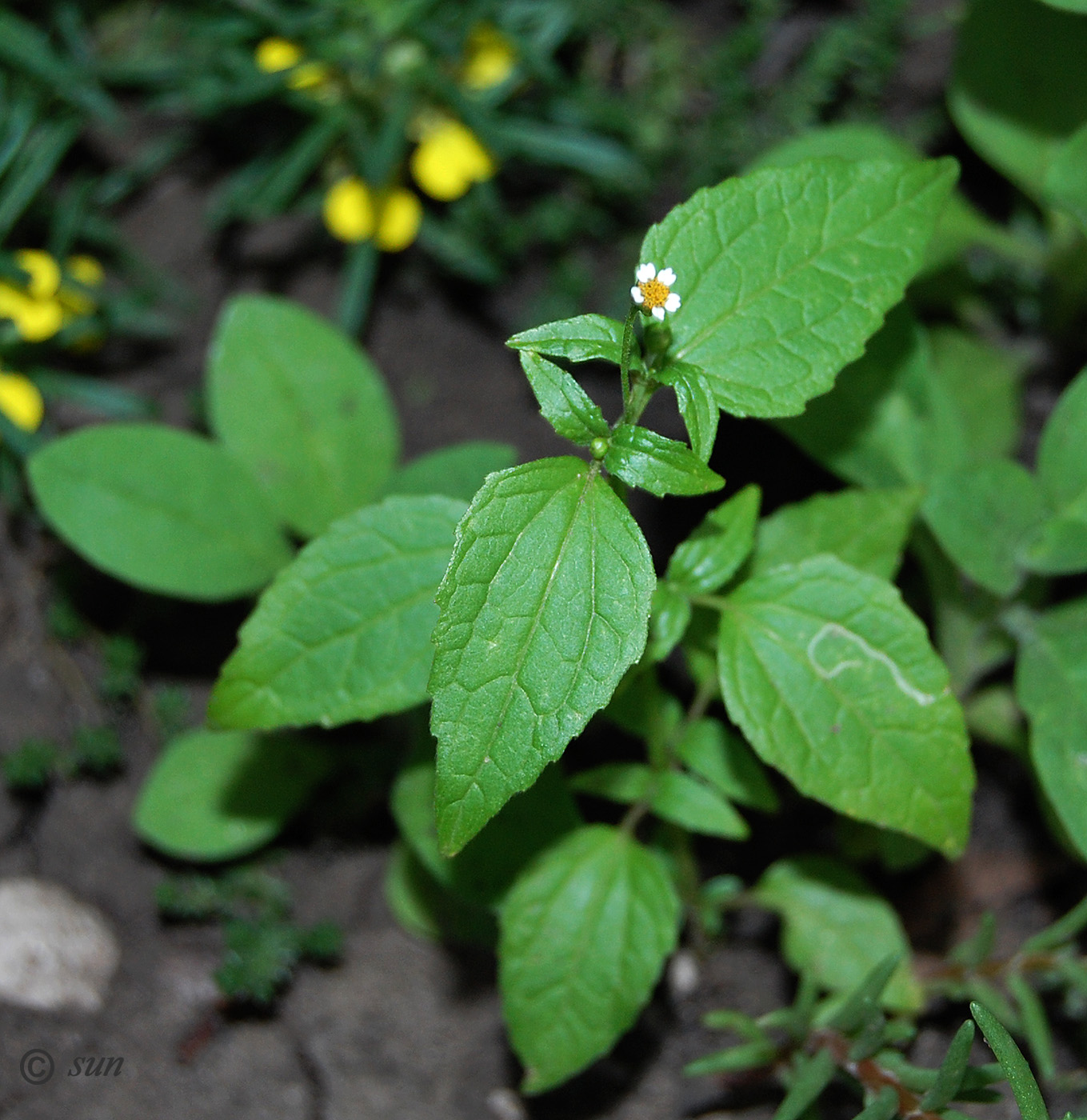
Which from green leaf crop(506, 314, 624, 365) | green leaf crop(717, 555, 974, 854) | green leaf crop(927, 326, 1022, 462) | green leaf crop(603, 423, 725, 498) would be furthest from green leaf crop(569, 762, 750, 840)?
green leaf crop(927, 326, 1022, 462)

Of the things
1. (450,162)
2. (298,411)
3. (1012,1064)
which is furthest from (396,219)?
(1012,1064)

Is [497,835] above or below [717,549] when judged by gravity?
below

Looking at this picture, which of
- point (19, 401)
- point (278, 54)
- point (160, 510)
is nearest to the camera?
point (160, 510)

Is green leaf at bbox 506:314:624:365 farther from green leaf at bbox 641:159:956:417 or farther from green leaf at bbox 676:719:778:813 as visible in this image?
green leaf at bbox 676:719:778:813

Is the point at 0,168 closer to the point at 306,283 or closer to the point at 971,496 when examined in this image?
the point at 306,283

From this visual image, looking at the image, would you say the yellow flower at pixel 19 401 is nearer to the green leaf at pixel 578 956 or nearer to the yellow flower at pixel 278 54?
the yellow flower at pixel 278 54

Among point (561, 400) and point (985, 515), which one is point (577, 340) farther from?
point (985, 515)

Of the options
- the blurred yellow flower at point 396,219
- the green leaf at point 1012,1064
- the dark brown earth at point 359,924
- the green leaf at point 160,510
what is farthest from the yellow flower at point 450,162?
the green leaf at point 1012,1064
